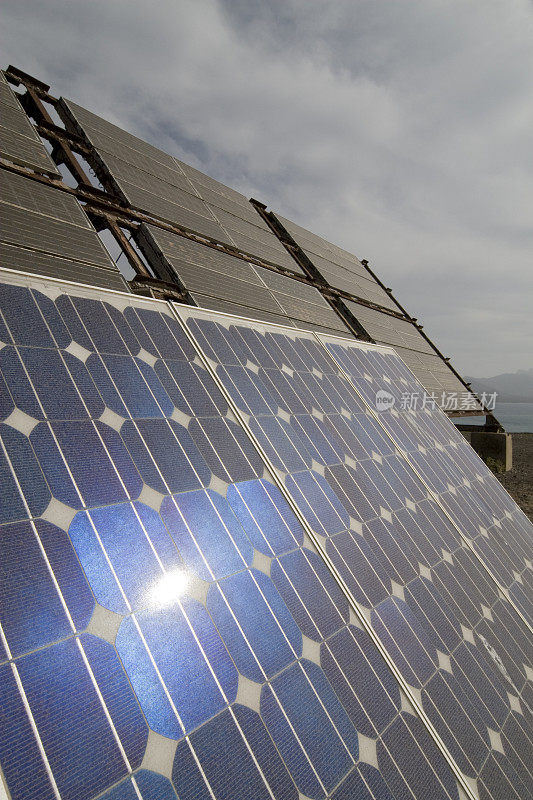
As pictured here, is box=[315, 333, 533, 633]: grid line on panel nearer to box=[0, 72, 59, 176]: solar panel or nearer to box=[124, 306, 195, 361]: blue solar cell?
box=[124, 306, 195, 361]: blue solar cell

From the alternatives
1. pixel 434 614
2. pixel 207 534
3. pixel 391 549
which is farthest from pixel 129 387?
pixel 434 614

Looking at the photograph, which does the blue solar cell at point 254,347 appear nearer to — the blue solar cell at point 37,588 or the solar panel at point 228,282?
the solar panel at point 228,282

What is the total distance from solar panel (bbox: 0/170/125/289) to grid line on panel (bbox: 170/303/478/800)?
→ 241 cm

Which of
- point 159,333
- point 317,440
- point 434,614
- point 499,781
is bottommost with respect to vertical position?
point 499,781

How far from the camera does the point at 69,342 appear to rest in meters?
4.13

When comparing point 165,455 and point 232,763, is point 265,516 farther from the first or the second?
point 232,763

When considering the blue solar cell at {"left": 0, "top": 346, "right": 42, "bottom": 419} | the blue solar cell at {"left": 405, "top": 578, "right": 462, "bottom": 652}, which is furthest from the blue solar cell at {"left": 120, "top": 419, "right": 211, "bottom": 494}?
the blue solar cell at {"left": 405, "top": 578, "right": 462, "bottom": 652}

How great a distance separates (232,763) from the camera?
2.71m

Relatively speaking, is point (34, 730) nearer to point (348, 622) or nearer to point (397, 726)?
point (348, 622)

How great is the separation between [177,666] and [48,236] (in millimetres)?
7481

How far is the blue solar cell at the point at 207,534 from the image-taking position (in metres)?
3.55

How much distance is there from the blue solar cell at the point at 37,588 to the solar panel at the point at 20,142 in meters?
9.23

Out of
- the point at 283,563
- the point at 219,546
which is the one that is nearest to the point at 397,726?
the point at 283,563

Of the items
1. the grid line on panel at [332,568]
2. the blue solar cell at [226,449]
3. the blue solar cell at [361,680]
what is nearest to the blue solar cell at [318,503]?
the grid line on panel at [332,568]
